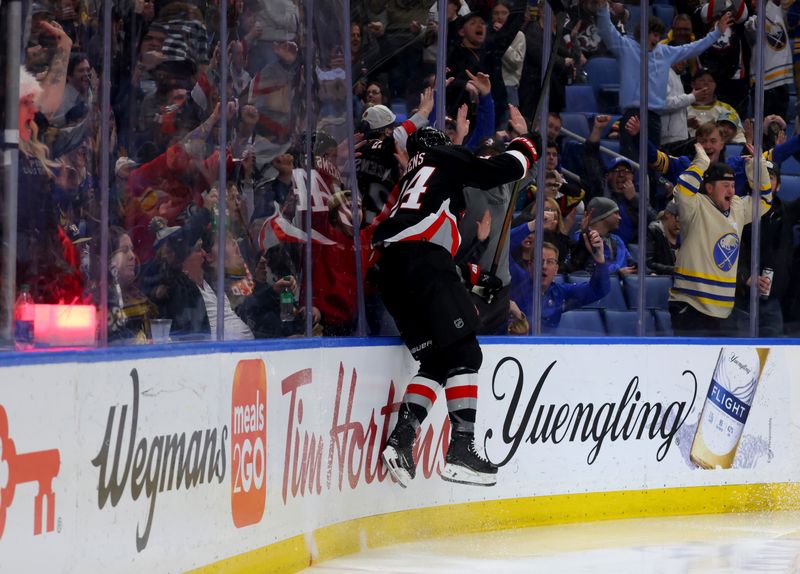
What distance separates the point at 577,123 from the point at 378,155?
1.22m

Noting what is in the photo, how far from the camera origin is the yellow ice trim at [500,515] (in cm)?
466

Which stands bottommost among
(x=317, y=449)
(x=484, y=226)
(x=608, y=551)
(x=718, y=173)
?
(x=608, y=551)

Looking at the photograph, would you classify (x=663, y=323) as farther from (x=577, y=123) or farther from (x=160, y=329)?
(x=160, y=329)

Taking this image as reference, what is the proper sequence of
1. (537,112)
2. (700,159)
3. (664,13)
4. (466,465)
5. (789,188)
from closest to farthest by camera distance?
(466,465) < (537,112) < (664,13) < (700,159) < (789,188)

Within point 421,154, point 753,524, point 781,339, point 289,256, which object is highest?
point 421,154

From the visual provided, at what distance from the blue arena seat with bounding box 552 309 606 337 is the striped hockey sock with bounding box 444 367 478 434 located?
3.56 ft

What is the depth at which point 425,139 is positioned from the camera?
5473mm

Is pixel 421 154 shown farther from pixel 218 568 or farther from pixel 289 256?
pixel 218 568

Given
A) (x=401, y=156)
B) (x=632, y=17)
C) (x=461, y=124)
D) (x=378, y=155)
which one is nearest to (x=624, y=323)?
(x=461, y=124)

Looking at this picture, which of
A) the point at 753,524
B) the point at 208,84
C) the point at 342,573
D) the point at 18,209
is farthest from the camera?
the point at 753,524

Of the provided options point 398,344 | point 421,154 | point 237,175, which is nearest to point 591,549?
point 398,344

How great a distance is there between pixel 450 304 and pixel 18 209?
2.29 m

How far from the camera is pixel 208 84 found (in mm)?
4348

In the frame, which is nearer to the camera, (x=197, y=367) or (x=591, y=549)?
(x=197, y=367)
